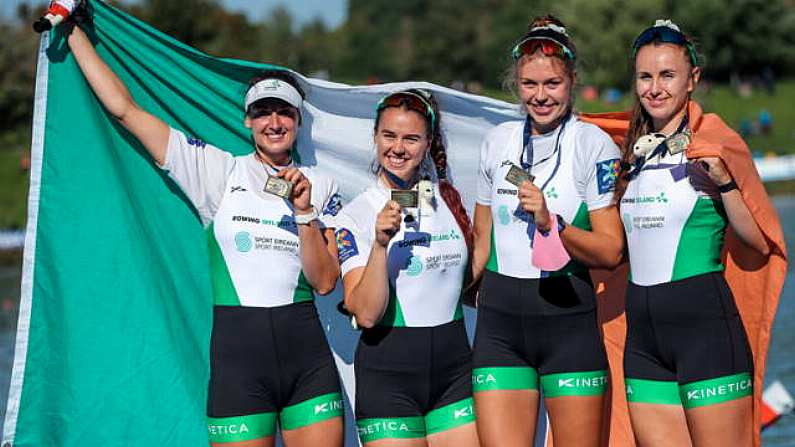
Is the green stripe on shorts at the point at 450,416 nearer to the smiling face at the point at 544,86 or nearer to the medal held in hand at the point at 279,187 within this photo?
the medal held in hand at the point at 279,187

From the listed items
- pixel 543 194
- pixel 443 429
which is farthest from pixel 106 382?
pixel 543 194

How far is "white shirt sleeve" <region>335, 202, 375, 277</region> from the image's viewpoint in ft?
20.9

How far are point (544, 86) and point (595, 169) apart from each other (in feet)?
1.60

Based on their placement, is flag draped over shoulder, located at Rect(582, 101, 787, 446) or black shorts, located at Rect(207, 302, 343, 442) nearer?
flag draped over shoulder, located at Rect(582, 101, 787, 446)

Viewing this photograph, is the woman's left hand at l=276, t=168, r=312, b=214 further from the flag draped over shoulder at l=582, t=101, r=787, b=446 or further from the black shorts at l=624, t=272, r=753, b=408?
the flag draped over shoulder at l=582, t=101, r=787, b=446

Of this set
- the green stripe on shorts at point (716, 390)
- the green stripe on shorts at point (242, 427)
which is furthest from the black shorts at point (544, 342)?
the green stripe on shorts at point (242, 427)

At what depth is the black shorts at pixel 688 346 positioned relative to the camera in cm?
600

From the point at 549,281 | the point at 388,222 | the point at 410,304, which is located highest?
the point at 388,222

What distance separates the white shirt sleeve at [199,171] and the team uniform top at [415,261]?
0.69 metres

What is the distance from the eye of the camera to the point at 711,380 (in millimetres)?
5988

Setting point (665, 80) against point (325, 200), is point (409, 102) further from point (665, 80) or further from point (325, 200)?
point (665, 80)

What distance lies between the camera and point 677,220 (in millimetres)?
6148

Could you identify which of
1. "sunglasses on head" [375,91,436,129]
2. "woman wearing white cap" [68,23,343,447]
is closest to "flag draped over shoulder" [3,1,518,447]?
"woman wearing white cap" [68,23,343,447]

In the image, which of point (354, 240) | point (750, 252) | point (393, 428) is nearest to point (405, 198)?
point (354, 240)
